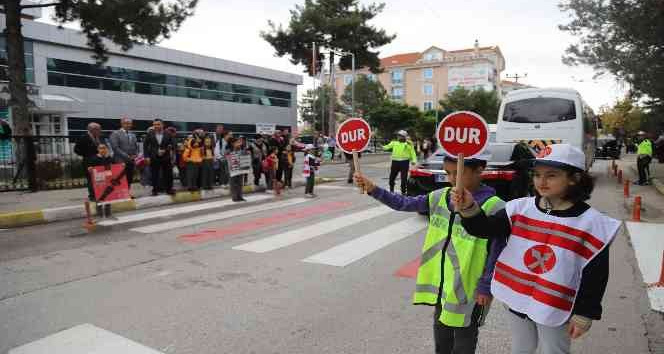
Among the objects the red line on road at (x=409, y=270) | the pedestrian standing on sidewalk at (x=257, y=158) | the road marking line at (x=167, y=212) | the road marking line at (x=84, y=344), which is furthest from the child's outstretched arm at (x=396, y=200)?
the pedestrian standing on sidewalk at (x=257, y=158)

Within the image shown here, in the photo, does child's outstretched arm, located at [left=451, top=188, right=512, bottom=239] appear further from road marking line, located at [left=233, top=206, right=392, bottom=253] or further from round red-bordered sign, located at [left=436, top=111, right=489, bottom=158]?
road marking line, located at [left=233, top=206, right=392, bottom=253]

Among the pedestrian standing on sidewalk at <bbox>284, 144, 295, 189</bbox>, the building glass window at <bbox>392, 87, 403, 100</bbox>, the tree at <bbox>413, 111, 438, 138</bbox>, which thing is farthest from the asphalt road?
the building glass window at <bbox>392, 87, 403, 100</bbox>

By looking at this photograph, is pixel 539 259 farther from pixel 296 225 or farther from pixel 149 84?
pixel 149 84

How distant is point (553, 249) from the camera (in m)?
2.19

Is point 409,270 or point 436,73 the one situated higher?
point 436,73

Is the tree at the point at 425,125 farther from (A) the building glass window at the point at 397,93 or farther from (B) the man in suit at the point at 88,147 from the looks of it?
(A) the building glass window at the point at 397,93

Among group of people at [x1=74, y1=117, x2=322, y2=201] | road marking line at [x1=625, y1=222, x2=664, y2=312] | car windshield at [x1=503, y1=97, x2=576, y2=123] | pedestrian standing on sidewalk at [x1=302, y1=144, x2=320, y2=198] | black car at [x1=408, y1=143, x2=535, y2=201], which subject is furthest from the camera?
car windshield at [x1=503, y1=97, x2=576, y2=123]

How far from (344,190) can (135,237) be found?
24.7 ft

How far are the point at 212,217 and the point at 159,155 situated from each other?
282cm

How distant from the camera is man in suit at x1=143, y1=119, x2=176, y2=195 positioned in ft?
35.8

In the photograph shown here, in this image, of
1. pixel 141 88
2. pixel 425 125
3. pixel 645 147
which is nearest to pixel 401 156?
pixel 645 147

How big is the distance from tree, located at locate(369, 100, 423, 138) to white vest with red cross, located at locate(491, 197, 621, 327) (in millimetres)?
41627

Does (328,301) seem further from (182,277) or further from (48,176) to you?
(48,176)

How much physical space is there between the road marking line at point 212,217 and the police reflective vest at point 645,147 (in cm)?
1042
